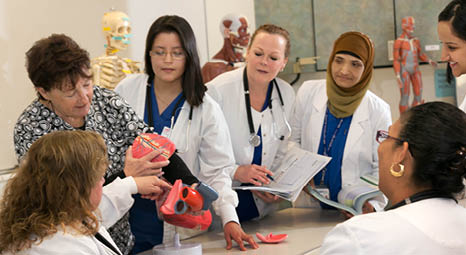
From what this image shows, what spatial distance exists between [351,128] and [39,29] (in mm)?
2664

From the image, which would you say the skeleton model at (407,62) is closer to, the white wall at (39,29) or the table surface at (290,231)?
the white wall at (39,29)

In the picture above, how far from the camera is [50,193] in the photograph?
1.36 metres

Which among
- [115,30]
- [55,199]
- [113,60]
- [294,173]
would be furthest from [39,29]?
[55,199]

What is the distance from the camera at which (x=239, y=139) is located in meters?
2.68

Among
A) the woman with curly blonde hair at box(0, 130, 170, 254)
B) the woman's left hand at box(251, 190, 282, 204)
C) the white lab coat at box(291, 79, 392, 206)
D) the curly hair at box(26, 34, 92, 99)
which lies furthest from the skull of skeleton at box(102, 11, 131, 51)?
the woman with curly blonde hair at box(0, 130, 170, 254)

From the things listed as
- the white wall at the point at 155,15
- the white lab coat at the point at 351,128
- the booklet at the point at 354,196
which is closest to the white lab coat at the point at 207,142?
the booklet at the point at 354,196

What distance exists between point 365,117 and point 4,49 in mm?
2605

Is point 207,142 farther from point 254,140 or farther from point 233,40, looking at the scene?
point 233,40

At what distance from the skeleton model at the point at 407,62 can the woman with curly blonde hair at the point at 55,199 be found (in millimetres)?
5053

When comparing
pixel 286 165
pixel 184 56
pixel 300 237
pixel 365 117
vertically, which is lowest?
pixel 300 237

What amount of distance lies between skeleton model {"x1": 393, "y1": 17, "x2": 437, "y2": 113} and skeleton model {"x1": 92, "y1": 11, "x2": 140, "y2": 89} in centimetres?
307

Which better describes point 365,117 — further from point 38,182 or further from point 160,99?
point 38,182

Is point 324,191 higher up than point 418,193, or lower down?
lower down

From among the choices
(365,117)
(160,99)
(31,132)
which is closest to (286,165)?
(365,117)
